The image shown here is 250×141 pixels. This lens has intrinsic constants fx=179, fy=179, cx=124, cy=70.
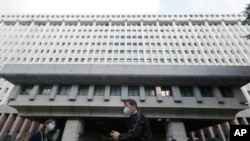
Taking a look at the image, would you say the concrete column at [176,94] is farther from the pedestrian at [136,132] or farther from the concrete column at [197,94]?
the pedestrian at [136,132]

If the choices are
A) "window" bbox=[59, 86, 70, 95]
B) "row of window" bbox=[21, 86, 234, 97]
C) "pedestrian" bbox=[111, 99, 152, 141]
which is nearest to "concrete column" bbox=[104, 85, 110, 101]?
"row of window" bbox=[21, 86, 234, 97]

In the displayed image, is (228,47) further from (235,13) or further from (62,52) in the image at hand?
(62,52)

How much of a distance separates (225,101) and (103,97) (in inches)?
383

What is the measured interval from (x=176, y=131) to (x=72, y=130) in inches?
320

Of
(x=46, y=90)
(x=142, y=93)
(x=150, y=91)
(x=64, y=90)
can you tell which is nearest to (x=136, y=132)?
(x=142, y=93)

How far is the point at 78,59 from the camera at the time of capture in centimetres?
4516

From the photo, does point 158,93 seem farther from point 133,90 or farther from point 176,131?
point 176,131

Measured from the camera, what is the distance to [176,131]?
13.9 metres

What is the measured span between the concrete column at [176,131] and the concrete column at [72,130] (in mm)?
7170

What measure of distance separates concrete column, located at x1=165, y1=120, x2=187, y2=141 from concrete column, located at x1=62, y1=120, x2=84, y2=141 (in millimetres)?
7170

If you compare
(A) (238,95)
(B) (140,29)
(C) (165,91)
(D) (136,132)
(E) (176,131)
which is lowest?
(D) (136,132)

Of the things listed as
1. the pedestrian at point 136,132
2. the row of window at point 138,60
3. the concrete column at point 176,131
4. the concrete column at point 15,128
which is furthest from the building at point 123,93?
the row of window at point 138,60

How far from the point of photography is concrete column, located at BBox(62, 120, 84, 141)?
13657 mm

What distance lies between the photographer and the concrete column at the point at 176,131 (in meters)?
13.6
